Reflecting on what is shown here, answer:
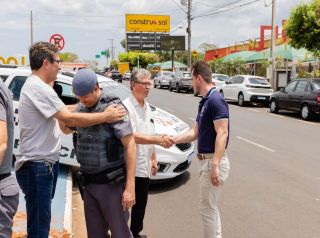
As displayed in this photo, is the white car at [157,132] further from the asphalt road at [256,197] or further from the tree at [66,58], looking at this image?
the tree at [66,58]

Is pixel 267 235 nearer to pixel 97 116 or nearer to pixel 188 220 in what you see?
pixel 188 220

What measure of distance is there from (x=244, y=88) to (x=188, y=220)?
16.7 m

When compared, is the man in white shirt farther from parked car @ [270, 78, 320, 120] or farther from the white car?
parked car @ [270, 78, 320, 120]

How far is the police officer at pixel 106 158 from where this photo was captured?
10.3ft

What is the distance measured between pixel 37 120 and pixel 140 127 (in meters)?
1.12

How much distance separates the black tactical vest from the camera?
3139 mm

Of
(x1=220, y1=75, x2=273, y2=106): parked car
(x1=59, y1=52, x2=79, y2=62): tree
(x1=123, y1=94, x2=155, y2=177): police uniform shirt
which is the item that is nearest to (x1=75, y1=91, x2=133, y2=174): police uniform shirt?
(x1=59, y1=52, x2=79, y2=62): tree

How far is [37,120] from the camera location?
3518 millimetres

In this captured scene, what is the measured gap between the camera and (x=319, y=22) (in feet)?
66.9

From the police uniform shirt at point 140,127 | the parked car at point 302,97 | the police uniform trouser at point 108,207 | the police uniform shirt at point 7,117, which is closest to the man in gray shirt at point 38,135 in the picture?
the police uniform trouser at point 108,207

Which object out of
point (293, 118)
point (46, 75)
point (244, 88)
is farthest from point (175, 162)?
point (244, 88)

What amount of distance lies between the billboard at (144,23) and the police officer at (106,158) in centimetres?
6924

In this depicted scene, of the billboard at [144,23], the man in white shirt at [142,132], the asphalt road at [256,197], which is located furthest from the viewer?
the billboard at [144,23]

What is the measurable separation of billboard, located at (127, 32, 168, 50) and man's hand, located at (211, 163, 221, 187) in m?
67.8
